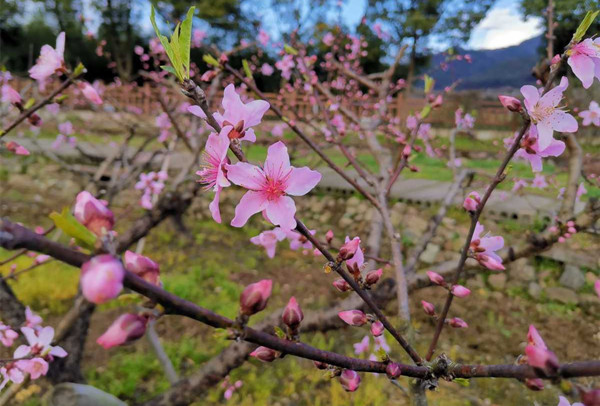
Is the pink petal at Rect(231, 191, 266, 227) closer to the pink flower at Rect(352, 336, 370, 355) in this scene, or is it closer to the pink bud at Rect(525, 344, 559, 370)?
the pink bud at Rect(525, 344, 559, 370)

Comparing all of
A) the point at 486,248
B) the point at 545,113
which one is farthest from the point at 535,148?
the point at 486,248

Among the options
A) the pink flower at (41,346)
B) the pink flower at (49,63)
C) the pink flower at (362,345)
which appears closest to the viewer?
the pink flower at (49,63)

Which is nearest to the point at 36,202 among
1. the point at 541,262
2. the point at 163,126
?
the point at 163,126

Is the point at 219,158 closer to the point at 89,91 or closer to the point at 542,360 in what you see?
the point at 542,360

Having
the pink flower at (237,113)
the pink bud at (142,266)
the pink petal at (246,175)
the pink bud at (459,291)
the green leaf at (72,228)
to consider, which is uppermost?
the pink flower at (237,113)

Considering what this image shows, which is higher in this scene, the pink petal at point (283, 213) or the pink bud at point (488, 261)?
the pink bud at point (488, 261)

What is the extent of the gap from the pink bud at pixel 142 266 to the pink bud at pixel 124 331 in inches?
1.9

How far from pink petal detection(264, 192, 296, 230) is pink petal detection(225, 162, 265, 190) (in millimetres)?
39

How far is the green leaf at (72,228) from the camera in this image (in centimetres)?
39

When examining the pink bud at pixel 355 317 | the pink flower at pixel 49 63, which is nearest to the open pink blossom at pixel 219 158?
the pink bud at pixel 355 317

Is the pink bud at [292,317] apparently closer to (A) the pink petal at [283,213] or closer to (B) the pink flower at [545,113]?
(A) the pink petal at [283,213]

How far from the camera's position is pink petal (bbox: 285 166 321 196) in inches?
24.9

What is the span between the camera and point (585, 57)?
28.8 inches

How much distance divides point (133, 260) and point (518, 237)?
566 centimetres
